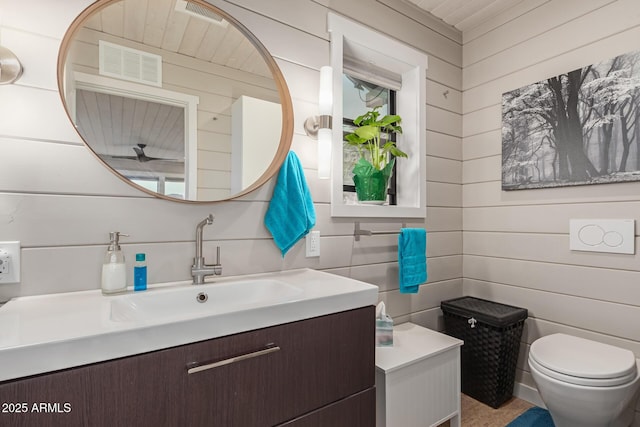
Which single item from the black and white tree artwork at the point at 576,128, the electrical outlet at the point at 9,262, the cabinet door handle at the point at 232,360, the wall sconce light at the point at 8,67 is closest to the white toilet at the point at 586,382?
the black and white tree artwork at the point at 576,128

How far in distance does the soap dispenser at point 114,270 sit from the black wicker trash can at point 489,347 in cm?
185

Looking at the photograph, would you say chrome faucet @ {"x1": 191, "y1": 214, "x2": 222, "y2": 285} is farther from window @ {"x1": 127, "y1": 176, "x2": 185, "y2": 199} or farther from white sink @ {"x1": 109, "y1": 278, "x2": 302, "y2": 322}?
window @ {"x1": 127, "y1": 176, "x2": 185, "y2": 199}

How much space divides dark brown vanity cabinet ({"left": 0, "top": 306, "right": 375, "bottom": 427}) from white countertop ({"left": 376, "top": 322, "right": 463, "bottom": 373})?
1.18 ft

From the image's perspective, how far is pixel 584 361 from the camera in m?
1.39

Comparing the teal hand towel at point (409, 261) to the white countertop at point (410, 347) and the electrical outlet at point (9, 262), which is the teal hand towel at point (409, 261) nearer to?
the white countertop at point (410, 347)

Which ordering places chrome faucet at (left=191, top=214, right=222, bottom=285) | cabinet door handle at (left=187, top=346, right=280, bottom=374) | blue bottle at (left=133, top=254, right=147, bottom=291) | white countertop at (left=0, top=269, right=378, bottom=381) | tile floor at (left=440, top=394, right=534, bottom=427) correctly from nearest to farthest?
1. white countertop at (left=0, top=269, right=378, bottom=381)
2. cabinet door handle at (left=187, top=346, right=280, bottom=374)
3. blue bottle at (left=133, top=254, right=147, bottom=291)
4. chrome faucet at (left=191, top=214, right=222, bottom=285)
5. tile floor at (left=440, top=394, right=534, bottom=427)

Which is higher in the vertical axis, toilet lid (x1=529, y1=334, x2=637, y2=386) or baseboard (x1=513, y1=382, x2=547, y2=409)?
toilet lid (x1=529, y1=334, x2=637, y2=386)

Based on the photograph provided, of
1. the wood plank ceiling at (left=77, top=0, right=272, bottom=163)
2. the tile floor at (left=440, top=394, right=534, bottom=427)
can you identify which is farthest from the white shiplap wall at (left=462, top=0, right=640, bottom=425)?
the wood plank ceiling at (left=77, top=0, right=272, bottom=163)

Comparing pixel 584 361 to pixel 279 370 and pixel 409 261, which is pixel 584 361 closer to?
pixel 409 261

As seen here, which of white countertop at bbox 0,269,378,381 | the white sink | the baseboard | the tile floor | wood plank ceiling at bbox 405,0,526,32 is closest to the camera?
white countertop at bbox 0,269,378,381

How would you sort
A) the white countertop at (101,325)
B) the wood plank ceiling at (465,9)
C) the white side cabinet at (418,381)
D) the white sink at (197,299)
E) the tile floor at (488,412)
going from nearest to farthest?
the white countertop at (101,325) → the white sink at (197,299) → the white side cabinet at (418,381) → the tile floor at (488,412) → the wood plank ceiling at (465,9)

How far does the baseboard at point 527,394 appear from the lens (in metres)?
1.93

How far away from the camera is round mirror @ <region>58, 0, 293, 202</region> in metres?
1.13

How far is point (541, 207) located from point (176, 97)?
6.75 ft
